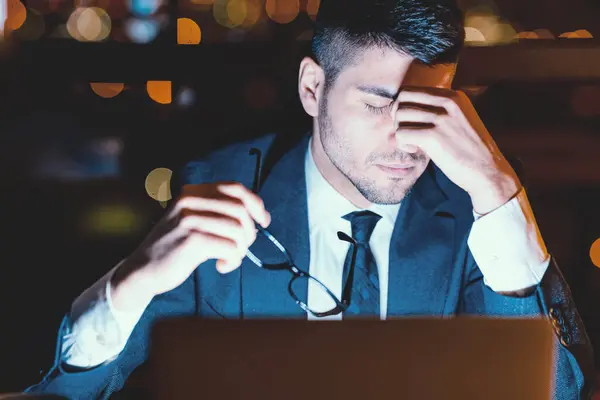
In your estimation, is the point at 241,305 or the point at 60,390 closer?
the point at 60,390

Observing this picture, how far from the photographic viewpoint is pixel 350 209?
146 centimetres

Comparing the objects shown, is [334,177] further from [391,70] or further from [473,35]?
[473,35]

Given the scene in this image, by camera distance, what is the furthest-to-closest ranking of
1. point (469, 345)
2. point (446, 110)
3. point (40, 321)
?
point (40, 321) < point (446, 110) < point (469, 345)

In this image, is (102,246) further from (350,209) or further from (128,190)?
(350,209)

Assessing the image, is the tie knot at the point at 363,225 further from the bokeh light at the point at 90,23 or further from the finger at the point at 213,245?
the bokeh light at the point at 90,23

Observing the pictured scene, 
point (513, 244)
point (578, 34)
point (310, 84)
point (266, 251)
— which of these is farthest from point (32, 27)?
point (578, 34)

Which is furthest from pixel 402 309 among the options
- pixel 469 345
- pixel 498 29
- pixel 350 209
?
pixel 498 29

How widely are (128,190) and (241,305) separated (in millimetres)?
464

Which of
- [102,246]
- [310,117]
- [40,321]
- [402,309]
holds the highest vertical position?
[310,117]

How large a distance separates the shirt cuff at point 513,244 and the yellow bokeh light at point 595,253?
413 mm

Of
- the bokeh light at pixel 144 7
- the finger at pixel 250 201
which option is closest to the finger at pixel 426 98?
the finger at pixel 250 201

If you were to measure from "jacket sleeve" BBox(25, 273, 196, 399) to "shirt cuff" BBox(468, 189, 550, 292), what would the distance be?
74 cm

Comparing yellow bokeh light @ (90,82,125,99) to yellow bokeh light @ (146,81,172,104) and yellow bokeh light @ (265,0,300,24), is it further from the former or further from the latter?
yellow bokeh light @ (265,0,300,24)

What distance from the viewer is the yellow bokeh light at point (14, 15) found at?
1.46 meters
